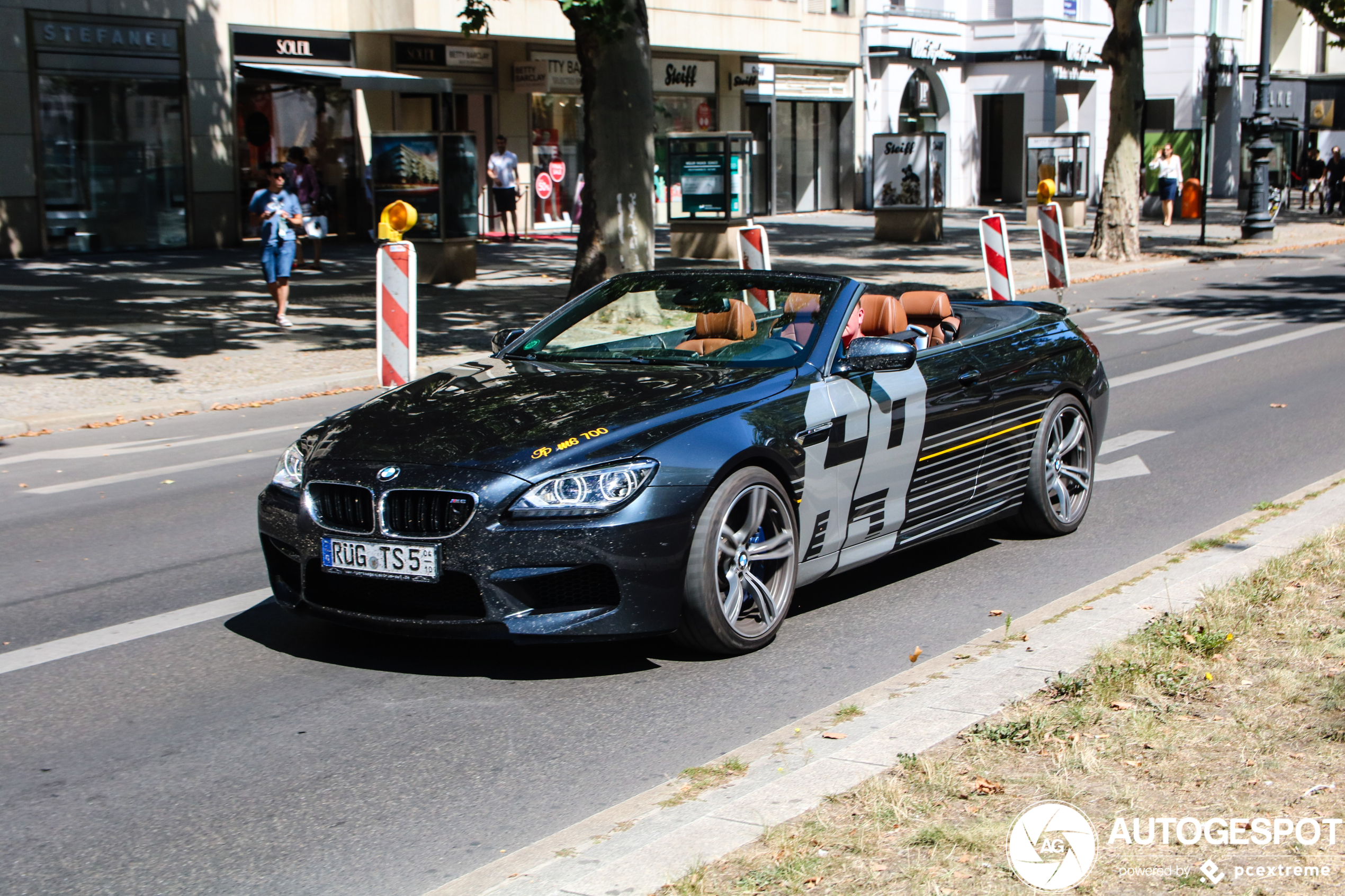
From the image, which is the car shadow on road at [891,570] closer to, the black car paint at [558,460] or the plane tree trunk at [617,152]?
the black car paint at [558,460]

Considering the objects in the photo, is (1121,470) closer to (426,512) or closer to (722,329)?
(722,329)

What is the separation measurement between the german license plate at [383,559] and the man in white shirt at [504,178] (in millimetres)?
25569

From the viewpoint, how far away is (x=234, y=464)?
400 inches

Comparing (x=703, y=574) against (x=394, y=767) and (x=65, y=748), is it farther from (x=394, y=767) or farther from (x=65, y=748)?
(x=65, y=748)

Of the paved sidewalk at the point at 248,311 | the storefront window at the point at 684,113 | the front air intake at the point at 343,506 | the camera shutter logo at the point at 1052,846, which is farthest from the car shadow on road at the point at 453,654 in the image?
the storefront window at the point at 684,113

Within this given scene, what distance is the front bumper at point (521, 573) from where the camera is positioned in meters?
5.10

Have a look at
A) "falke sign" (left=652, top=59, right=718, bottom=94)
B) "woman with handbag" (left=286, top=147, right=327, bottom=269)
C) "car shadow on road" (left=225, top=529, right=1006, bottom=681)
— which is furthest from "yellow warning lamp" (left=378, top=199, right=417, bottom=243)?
"falke sign" (left=652, top=59, right=718, bottom=94)

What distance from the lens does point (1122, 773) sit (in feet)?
13.5

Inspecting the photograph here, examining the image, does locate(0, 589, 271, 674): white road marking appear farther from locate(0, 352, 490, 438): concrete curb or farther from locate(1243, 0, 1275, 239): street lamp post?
locate(1243, 0, 1275, 239): street lamp post

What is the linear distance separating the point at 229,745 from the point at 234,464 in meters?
5.61

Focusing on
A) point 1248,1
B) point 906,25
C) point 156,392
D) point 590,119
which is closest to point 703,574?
point 156,392

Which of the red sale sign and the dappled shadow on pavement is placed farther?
the red sale sign

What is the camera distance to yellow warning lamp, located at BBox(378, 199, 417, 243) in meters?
12.4

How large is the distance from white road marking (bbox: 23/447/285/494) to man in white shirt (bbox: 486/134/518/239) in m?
20.2
